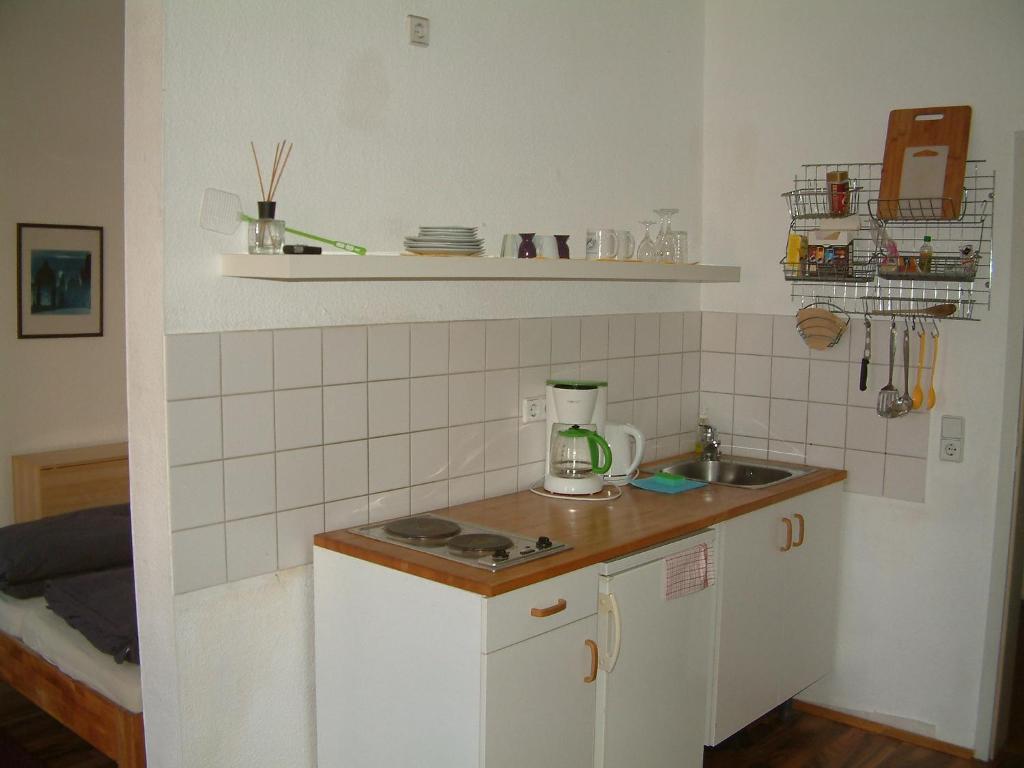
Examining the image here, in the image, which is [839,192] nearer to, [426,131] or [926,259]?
[926,259]

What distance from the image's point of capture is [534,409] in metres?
3.12

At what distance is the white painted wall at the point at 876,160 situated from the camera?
126 inches

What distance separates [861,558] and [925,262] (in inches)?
42.9

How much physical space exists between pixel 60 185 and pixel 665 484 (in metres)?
3.26

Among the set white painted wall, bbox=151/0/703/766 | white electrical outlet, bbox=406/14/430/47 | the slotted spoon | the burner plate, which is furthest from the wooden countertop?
white electrical outlet, bbox=406/14/430/47

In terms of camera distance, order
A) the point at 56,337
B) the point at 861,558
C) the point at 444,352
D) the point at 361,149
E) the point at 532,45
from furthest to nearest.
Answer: the point at 56,337
the point at 861,558
the point at 532,45
the point at 444,352
the point at 361,149

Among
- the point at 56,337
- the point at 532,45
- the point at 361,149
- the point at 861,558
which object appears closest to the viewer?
the point at 361,149

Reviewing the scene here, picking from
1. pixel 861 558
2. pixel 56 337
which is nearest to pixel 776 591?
pixel 861 558

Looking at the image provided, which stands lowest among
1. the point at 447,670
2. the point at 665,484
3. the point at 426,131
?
the point at 447,670

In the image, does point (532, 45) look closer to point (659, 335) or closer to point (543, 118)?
point (543, 118)

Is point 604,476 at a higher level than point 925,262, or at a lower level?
lower

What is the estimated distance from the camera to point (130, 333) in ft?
7.63

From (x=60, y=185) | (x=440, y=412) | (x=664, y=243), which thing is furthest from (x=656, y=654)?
(x=60, y=185)

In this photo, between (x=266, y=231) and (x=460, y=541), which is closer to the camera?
(x=266, y=231)
